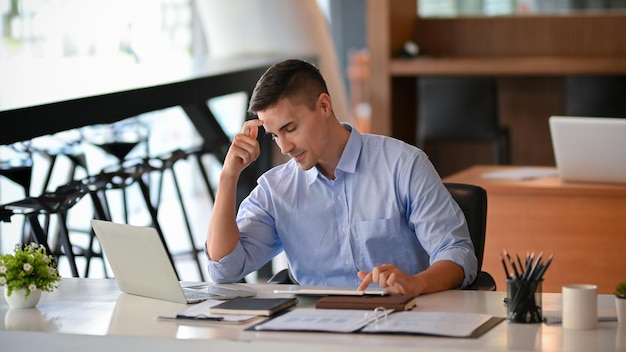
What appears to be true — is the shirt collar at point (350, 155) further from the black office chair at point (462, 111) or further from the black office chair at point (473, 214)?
the black office chair at point (462, 111)

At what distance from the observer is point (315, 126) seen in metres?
2.54

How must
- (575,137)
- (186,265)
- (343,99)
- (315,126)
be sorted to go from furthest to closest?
(343,99) < (186,265) < (575,137) < (315,126)

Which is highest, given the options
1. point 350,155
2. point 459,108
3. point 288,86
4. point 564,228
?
point 288,86

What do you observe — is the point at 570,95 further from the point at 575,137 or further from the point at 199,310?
the point at 199,310

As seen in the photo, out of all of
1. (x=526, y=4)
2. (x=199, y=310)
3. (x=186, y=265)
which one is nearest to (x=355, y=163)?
(x=199, y=310)

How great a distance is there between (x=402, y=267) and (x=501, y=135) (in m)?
3.81

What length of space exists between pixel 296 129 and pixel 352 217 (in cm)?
29

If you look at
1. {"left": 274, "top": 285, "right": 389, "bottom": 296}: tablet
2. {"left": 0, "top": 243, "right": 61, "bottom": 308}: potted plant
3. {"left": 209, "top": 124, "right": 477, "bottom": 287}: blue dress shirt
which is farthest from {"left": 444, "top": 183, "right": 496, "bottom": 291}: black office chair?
{"left": 0, "top": 243, "right": 61, "bottom": 308}: potted plant

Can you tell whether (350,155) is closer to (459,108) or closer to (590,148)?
(590,148)

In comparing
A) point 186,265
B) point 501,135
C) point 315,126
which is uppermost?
point 315,126

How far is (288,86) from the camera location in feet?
8.18

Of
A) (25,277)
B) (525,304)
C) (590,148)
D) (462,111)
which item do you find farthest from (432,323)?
(462,111)

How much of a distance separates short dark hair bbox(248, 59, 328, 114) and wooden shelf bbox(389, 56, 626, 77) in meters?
4.01

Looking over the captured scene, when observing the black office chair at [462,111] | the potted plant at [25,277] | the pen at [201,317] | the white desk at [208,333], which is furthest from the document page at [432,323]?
the black office chair at [462,111]
